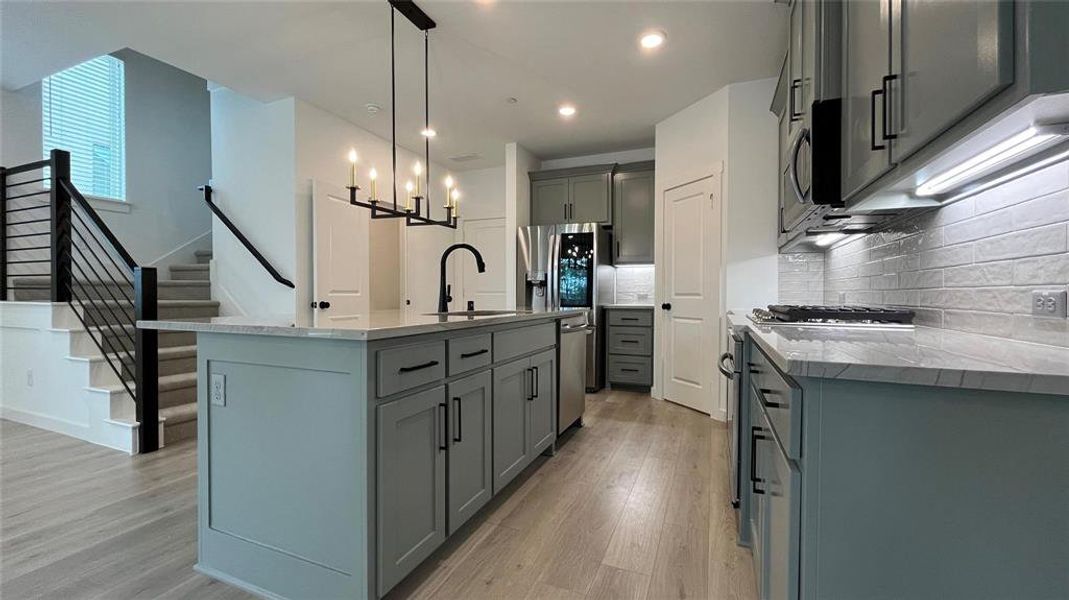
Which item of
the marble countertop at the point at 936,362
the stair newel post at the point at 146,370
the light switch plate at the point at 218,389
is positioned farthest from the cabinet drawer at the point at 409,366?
the stair newel post at the point at 146,370

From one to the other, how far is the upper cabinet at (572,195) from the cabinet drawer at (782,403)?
3.88 metres

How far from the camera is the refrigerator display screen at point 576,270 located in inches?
190

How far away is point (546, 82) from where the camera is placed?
3627 mm

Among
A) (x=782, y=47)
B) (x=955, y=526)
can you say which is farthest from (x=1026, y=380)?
(x=782, y=47)

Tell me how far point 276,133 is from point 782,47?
164 inches

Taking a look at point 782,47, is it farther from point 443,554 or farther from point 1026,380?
point 443,554

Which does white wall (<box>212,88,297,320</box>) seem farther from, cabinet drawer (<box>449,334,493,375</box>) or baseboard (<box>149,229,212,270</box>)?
cabinet drawer (<box>449,334,493,375</box>)

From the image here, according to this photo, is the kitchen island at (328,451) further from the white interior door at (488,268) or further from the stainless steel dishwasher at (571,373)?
the white interior door at (488,268)

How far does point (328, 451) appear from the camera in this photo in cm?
138

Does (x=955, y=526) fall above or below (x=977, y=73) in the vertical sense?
below

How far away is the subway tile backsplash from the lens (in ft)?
3.56

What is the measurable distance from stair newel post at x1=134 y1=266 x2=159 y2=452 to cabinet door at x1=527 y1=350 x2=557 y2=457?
2.46 metres

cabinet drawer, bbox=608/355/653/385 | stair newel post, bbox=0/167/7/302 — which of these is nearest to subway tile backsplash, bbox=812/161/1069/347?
cabinet drawer, bbox=608/355/653/385

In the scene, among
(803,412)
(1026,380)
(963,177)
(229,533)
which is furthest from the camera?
(229,533)
